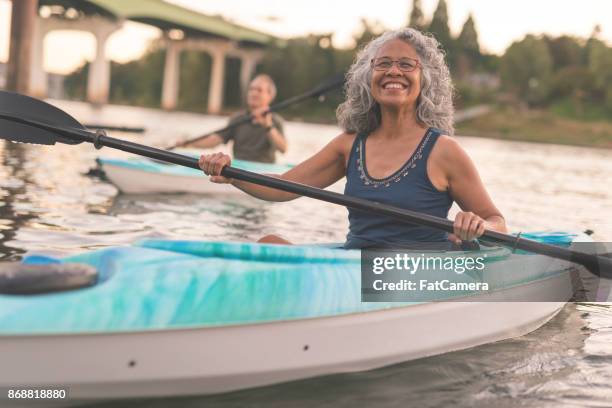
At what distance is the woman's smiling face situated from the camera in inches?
146

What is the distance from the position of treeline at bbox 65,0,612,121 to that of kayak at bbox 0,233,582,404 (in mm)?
53202

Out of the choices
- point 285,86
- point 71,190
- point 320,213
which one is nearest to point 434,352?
point 320,213

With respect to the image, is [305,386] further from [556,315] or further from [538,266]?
[556,315]

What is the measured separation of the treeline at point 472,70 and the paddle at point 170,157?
5225cm

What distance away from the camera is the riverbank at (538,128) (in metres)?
49.8

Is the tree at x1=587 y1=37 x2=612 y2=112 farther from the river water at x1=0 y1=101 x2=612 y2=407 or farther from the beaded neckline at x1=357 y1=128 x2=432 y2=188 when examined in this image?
the beaded neckline at x1=357 y1=128 x2=432 y2=188

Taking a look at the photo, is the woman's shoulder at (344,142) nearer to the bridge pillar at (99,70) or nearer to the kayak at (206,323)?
the kayak at (206,323)

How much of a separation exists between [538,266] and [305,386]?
1.71 meters

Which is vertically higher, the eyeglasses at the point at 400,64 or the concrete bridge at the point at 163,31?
the concrete bridge at the point at 163,31

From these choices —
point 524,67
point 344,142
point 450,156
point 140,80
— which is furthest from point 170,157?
point 140,80

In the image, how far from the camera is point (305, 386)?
3297 millimetres

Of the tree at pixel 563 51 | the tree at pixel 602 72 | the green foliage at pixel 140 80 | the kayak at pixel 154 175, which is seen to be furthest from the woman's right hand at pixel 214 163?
the green foliage at pixel 140 80

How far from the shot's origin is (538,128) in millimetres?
52625

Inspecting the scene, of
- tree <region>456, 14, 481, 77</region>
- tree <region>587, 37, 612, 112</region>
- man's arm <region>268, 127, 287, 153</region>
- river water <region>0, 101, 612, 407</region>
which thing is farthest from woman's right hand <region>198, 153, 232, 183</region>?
tree <region>456, 14, 481, 77</region>
